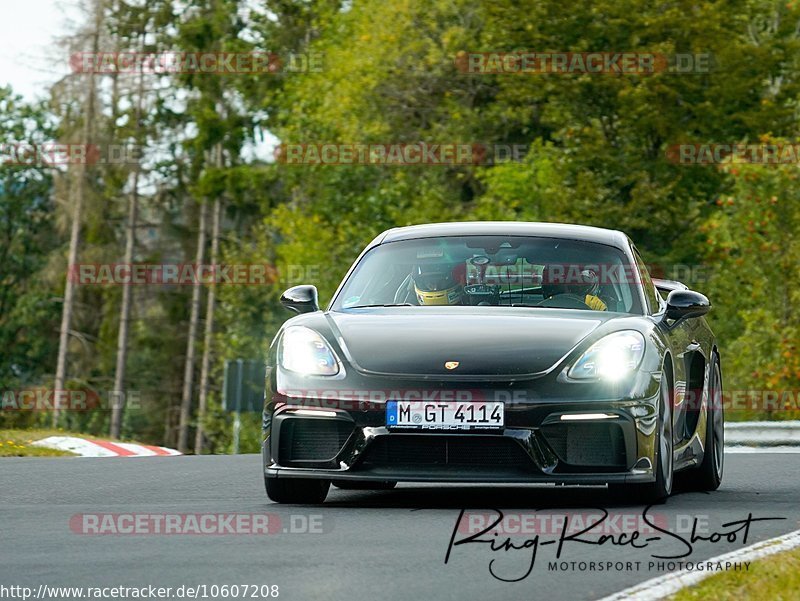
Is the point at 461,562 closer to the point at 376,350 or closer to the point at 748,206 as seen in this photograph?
the point at 376,350

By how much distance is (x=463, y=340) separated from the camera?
8.80 meters

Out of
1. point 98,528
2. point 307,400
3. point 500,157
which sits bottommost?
point 98,528

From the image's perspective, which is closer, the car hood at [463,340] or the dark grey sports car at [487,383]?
the dark grey sports car at [487,383]

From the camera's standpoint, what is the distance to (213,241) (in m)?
66.4

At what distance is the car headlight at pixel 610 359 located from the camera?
8.64 meters

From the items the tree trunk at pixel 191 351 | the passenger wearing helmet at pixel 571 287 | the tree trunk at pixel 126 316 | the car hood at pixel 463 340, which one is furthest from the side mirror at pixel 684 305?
the tree trunk at pixel 191 351

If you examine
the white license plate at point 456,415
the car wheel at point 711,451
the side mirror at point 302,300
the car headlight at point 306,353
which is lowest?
the car wheel at point 711,451

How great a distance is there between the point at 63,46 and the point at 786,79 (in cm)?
2290

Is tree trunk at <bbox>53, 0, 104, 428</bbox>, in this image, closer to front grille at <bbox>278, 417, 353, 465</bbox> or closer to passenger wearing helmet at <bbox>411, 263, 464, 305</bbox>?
passenger wearing helmet at <bbox>411, 263, 464, 305</bbox>

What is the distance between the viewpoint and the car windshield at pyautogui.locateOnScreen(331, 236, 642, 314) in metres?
9.74

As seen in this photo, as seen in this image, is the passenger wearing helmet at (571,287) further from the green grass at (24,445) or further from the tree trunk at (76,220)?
the tree trunk at (76,220)

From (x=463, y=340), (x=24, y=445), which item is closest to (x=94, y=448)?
(x=24, y=445)

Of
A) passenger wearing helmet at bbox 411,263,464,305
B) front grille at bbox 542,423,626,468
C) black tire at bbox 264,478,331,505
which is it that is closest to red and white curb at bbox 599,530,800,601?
front grille at bbox 542,423,626,468

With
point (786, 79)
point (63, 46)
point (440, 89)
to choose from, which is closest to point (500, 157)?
point (440, 89)
